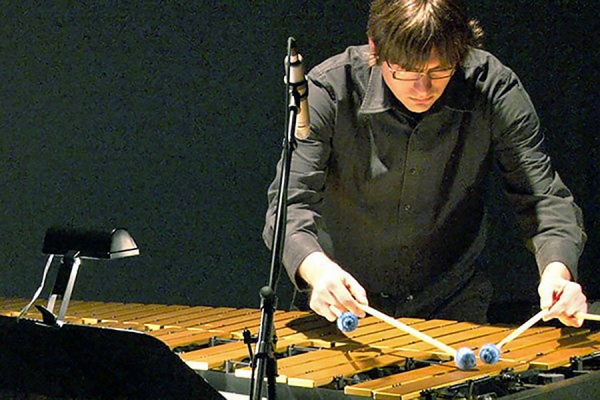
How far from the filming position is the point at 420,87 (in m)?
2.90

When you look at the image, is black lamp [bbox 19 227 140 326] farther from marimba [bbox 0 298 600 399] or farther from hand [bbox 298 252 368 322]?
hand [bbox 298 252 368 322]

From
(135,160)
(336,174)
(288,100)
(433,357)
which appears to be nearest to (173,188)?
(135,160)

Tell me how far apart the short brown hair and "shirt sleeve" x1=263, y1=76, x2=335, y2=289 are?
1.02 ft

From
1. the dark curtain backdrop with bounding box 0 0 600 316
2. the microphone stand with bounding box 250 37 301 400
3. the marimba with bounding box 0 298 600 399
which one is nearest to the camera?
the microphone stand with bounding box 250 37 301 400

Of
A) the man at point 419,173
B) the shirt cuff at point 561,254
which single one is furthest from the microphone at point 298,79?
the shirt cuff at point 561,254

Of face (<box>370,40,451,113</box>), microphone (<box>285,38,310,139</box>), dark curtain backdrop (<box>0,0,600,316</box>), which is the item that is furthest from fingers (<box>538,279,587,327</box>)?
dark curtain backdrop (<box>0,0,600,316</box>)

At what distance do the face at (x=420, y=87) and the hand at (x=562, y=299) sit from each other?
1.86 ft

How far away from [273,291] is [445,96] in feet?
4.49

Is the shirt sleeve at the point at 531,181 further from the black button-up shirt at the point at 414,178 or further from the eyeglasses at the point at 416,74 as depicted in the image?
the eyeglasses at the point at 416,74

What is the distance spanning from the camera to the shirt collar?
320cm

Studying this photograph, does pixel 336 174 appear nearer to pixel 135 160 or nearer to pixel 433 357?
pixel 433 357

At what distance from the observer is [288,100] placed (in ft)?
7.07

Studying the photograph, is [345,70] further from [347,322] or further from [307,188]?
[347,322]

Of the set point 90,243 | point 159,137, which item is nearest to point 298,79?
point 90,243
